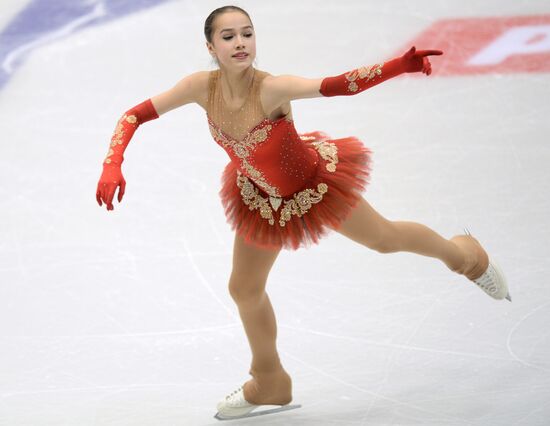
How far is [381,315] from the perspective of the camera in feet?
13.4

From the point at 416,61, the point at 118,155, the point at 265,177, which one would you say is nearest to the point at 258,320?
the point at 265,177

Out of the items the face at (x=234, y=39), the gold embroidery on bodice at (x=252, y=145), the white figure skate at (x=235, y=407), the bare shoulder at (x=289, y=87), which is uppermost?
the face at (x=234, y=39)

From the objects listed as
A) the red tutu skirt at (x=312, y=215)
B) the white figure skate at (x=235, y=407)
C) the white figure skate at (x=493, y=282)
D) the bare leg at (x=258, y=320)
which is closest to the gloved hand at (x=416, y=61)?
the red tutu skirt at (x=312, y=215)

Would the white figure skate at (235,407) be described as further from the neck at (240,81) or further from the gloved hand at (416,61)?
the gloved hand at (416,61)

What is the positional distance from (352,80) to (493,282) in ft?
4.21

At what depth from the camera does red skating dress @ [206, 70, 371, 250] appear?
3262mm

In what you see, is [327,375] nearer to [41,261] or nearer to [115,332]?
[115,332]

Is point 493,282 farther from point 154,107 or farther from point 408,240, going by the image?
point 154,107

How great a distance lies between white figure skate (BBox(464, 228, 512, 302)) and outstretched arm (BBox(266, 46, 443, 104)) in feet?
3.90

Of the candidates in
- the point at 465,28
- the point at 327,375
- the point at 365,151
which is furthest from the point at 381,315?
the point at 465,28

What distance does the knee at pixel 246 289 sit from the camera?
11.4 feet

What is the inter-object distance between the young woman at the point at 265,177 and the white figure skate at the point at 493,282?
153 millimetres

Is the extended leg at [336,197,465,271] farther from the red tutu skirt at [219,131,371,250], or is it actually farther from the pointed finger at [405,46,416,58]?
the pointed finger at [405,46,416,58]

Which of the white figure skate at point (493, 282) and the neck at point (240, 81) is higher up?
the neck at point (240, 81)
